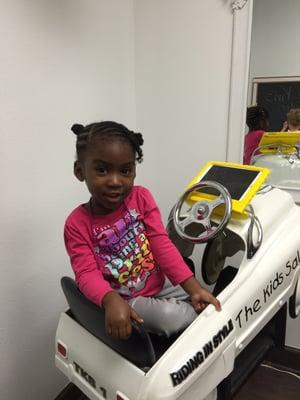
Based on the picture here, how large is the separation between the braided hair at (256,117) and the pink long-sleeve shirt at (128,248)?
0.54m

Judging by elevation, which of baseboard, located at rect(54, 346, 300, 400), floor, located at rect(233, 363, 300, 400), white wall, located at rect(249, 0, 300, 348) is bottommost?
floor, located at rect(233, 363, 300, 400)

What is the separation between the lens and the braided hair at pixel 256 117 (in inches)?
44.3

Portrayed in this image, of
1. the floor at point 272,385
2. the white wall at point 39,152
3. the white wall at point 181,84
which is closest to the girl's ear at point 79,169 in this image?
the white wall at point 39,152

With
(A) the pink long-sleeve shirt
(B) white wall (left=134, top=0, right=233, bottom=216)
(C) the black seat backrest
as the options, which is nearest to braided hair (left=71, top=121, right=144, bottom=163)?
(A) the pink long-sleeve shirt

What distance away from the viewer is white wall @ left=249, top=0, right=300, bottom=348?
1071 mm

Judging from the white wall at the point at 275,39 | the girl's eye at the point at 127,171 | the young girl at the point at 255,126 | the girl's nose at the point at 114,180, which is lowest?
the girl's nose at the point at 114,180

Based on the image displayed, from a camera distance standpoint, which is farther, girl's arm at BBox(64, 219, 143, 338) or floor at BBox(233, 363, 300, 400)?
floor at BBox(233, 363, 300, 400)

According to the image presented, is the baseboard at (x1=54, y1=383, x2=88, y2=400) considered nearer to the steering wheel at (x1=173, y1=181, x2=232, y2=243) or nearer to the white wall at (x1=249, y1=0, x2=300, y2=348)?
the steering wheel at (x1=173, y1=181, x2=232, y2=243)

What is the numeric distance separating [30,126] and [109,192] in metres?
0.33

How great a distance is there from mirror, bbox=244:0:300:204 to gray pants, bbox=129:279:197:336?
66 cm

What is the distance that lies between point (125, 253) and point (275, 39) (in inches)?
33.6

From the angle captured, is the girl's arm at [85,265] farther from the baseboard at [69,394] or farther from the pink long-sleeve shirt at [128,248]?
the baseboard at [69,394]

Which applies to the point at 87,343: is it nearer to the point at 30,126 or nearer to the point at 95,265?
the point at 95,265

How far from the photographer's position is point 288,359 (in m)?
1.29
